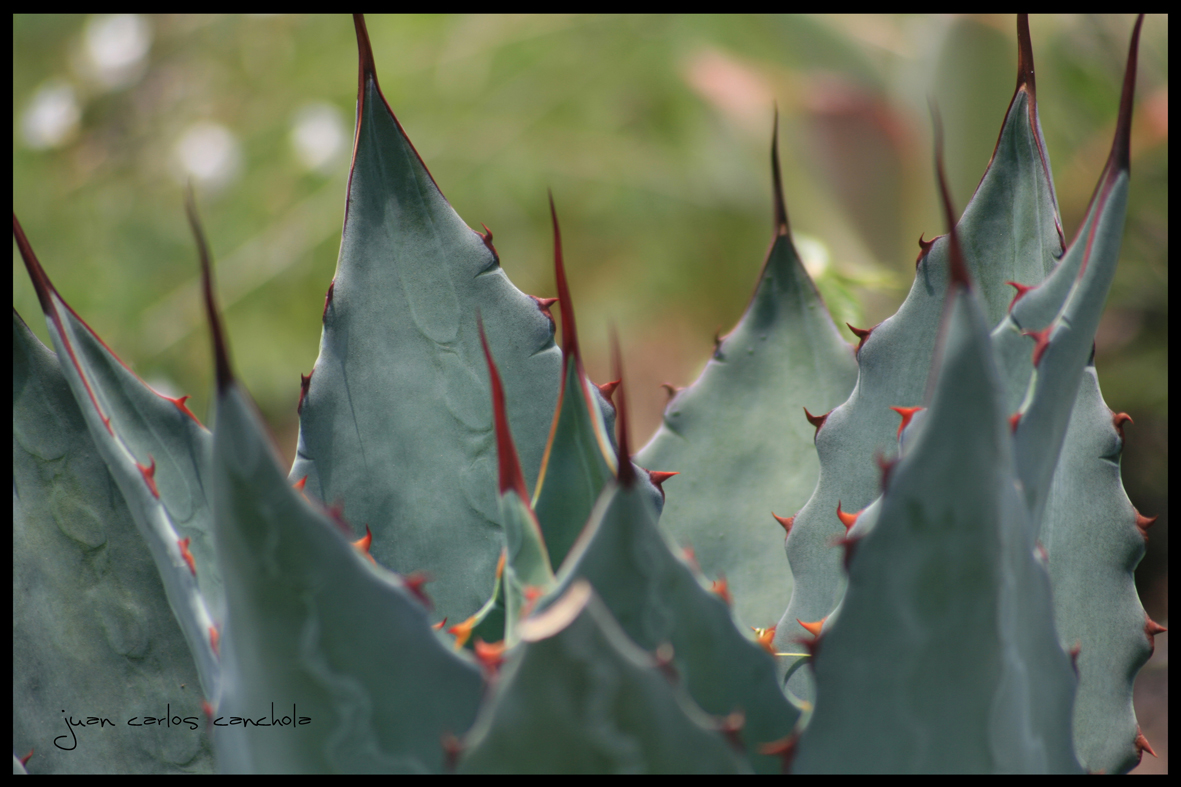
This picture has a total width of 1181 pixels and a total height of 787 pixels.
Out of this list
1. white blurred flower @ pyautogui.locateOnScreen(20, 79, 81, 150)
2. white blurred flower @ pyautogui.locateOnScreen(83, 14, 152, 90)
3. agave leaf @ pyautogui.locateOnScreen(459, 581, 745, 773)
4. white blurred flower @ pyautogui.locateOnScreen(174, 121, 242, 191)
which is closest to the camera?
agave leaf @ pyautogui.locateOnScreen(459, 581, 745, 773)

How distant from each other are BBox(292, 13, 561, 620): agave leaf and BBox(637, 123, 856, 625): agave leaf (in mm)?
109

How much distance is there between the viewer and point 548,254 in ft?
8.61

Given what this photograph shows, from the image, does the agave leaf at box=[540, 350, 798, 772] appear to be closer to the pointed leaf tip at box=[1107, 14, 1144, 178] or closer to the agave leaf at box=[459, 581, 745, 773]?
the agave leaf at box=[459, 581, 745, 773]

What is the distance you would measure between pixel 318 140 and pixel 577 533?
210 centimetres

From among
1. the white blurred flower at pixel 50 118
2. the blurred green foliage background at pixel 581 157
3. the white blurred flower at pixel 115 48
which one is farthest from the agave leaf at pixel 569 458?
the white blurred flower at pixel 115 48

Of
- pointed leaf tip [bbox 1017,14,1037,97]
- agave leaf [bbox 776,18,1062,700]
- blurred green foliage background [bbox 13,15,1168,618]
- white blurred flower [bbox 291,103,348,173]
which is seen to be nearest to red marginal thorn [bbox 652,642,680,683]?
agave leaf [bbox 776,18,1062,700]

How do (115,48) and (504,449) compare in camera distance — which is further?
(115,48)

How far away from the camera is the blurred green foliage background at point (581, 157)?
165 cm

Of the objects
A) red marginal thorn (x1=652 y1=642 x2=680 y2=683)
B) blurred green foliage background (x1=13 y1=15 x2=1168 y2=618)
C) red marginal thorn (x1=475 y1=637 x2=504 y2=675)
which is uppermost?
red marginal thorn (x1=652 y1=642 x2=680 y2=683)

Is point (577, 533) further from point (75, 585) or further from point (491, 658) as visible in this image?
point (75, 585)

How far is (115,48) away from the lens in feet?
7.71

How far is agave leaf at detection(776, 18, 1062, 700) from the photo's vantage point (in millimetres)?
434

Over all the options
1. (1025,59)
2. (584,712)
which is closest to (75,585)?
(584,712)

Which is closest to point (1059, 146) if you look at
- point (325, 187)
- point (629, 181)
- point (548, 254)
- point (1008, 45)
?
point (1008, 45)
